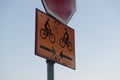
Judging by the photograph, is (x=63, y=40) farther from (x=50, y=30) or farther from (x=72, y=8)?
(x=72, y=8)

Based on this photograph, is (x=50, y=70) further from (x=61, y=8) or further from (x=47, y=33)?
(x=61, y=8)

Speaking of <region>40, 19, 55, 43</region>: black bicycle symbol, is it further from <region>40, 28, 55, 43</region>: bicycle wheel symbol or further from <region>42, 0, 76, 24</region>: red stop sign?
<region>42, 0, 76, 24</region>: red stop sign

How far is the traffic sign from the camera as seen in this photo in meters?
3.56

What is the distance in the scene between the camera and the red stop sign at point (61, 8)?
149 inches

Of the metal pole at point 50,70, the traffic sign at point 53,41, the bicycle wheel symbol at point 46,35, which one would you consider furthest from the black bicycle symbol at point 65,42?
the metal pole at point 50,70

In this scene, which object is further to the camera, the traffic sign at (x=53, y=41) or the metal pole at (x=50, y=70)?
the traffic sign at (x=53, y=41)

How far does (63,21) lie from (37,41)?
64cm

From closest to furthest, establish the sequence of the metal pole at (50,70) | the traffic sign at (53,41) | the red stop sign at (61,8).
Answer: the metal pole at (50,70), the traffic sign at (53,41), the red stop sign at (61,8)

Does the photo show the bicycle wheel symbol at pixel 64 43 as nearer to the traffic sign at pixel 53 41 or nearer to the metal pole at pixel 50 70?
the traffic sign at pixel 53 41

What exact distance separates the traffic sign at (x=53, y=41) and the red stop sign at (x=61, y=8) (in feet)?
0.20

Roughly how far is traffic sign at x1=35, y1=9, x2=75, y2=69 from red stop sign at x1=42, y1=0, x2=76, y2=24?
0.20 feet

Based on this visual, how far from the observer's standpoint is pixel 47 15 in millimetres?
3789

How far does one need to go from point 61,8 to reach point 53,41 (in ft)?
1.60

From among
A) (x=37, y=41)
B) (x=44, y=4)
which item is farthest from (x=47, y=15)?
(x=37, y=41)
